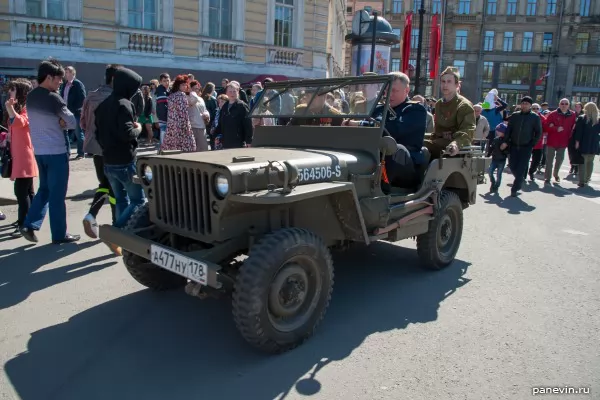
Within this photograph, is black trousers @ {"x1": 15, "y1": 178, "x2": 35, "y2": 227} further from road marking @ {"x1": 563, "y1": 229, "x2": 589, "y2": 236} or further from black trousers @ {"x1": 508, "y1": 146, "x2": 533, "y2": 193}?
black trousers @ {"x1": 508, "y1": 146, "x2": 533, "y2": 193}

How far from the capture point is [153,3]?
16438mm

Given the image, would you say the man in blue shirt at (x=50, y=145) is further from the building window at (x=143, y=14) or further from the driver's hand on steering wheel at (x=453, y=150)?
the building window at (x=143, y=14)

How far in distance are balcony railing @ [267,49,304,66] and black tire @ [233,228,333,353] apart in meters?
17.0

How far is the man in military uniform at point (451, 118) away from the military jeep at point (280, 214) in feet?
2.65

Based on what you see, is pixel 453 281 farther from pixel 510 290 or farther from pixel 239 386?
pixel 239 386

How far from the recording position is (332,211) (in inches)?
158

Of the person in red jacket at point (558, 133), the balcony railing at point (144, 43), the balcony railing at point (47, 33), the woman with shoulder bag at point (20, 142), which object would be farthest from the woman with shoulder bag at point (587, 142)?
the balcony railing at point (47, 33)

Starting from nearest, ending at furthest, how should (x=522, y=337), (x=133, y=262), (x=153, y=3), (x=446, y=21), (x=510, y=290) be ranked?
(x=522, y=337), (x=133, y=262), (x=510, y=290), (x=153, y=3), (x=446, y=21)

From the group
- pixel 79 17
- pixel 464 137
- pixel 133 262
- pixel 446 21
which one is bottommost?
pixel 133 262

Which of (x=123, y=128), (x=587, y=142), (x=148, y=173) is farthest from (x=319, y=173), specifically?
(x=587, y=142)

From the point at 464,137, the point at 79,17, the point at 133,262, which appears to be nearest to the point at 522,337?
the point at 464,137

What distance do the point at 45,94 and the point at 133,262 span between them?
2435 mm

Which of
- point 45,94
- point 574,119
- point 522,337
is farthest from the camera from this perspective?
point 574,119

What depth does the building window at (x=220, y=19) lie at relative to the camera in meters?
18.0
